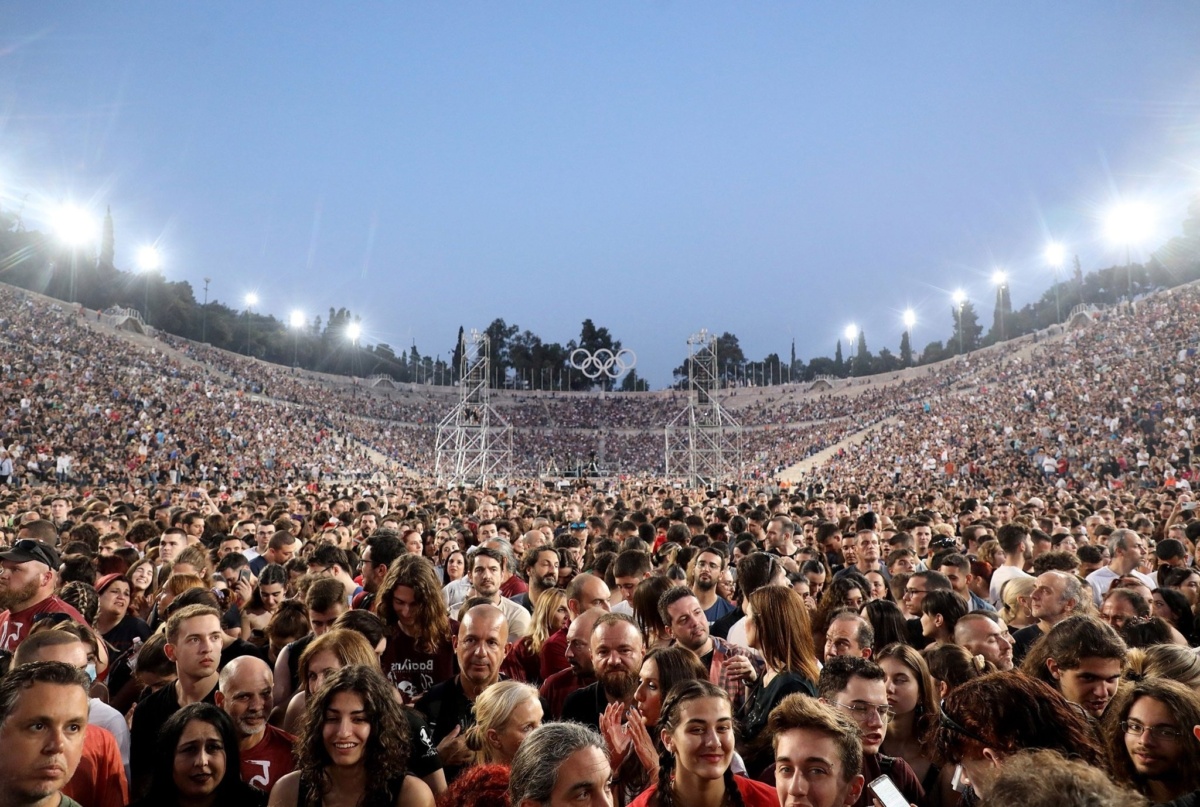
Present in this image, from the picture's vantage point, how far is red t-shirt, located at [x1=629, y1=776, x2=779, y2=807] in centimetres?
317

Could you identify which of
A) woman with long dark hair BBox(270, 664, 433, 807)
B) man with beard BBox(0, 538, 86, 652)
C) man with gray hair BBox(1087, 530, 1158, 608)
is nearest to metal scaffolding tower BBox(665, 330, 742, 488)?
man with gray hair BBox(1087, 530, 1158, 608)

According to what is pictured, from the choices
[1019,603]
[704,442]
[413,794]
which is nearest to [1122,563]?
[1019,603]

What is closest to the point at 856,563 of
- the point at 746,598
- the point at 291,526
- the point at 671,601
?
the point at 746,598

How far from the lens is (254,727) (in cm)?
399

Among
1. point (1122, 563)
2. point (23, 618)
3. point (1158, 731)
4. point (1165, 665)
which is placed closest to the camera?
point (1158, 731)

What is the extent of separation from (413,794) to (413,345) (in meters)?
87.9

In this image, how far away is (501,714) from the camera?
367cm

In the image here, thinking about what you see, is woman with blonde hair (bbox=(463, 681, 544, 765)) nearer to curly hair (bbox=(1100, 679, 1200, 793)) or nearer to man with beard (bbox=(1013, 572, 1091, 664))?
curly hair (bbox=(1100, 679, 1200, 793))

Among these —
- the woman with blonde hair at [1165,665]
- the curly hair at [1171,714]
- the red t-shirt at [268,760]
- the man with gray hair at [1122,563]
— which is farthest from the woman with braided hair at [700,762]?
the man with gray hair at [1122,563]

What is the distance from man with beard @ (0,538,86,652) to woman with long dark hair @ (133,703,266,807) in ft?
8.89

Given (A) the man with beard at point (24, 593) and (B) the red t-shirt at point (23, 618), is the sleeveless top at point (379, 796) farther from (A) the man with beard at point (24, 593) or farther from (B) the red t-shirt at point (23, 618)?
(A) the man with beard at point (24, 593)

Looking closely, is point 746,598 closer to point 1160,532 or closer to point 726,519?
point 726,519

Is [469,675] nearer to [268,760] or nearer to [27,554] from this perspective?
[268,760]

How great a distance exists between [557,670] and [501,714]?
5.73 feet
